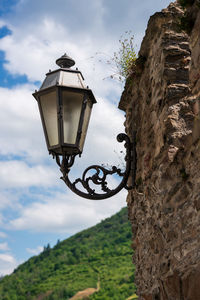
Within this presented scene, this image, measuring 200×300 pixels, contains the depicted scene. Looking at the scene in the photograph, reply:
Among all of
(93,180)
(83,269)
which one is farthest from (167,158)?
(83,269)

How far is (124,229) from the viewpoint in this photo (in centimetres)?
6022

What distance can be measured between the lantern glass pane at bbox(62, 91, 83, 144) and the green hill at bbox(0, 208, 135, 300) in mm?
45139

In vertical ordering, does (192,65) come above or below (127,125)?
below

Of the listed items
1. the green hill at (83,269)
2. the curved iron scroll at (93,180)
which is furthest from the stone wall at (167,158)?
the green hill at (83,269)

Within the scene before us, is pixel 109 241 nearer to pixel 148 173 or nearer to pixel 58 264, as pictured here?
pixel 58 264

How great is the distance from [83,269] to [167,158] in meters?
56.0

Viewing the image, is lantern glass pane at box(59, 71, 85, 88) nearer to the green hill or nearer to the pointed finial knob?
the pointed finial knob

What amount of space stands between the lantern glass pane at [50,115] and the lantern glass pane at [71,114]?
0.08 metres

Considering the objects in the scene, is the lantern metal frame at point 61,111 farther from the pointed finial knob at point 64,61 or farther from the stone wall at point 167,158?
the stone wall at point 167,158

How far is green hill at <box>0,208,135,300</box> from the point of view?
5150 centimetres

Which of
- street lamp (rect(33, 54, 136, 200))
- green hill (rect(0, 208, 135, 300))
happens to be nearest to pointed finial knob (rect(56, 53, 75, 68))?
street lamp (rect(33, 54, 136, 200))

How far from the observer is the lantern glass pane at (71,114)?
11.3 feet

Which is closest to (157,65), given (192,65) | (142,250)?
(192,65)

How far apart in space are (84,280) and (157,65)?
2106 inches
